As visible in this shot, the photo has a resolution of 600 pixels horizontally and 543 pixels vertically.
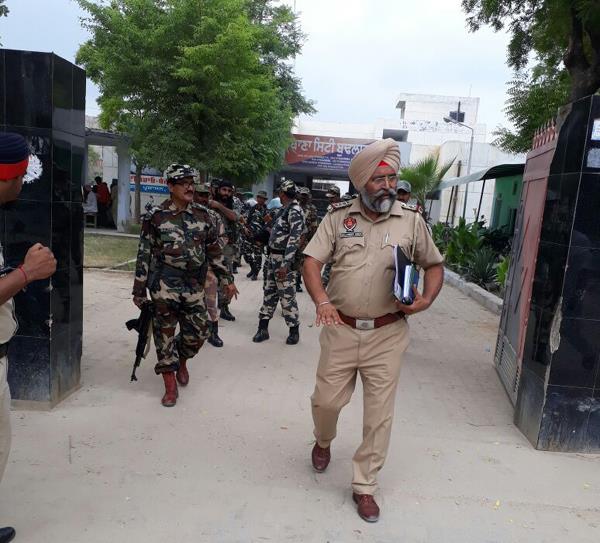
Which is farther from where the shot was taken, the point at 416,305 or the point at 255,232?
the point at 255,232

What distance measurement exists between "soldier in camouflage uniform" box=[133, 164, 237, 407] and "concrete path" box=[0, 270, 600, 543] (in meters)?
0.48

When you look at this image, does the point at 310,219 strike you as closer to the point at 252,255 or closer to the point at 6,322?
the point at 252,255

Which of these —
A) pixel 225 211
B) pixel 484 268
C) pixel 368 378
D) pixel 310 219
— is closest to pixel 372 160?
pixel 368 378

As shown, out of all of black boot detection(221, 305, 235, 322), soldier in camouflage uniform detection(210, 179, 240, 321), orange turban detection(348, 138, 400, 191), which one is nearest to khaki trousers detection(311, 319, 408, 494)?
orange turban detection(348, 138, 400, 191)

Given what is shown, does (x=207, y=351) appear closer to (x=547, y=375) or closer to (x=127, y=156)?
(x=547, y=375)

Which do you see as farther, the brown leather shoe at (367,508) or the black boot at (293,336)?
the black boot at (293,336)

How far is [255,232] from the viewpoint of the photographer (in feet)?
25.9

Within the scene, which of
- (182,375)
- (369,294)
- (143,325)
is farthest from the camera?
(182,375)

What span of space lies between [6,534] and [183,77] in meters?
12.1

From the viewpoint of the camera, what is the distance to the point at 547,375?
3.53m

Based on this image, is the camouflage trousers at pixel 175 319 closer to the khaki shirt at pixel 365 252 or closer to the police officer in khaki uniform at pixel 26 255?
the khaki shirt at pixel 365 252

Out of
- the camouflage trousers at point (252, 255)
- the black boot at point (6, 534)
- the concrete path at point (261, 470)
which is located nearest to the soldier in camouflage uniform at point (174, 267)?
the concrete path at point (261, 470)

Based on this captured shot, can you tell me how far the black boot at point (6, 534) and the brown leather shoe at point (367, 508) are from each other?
1.62 metres

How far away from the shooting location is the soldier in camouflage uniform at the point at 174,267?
3867 millimetres
